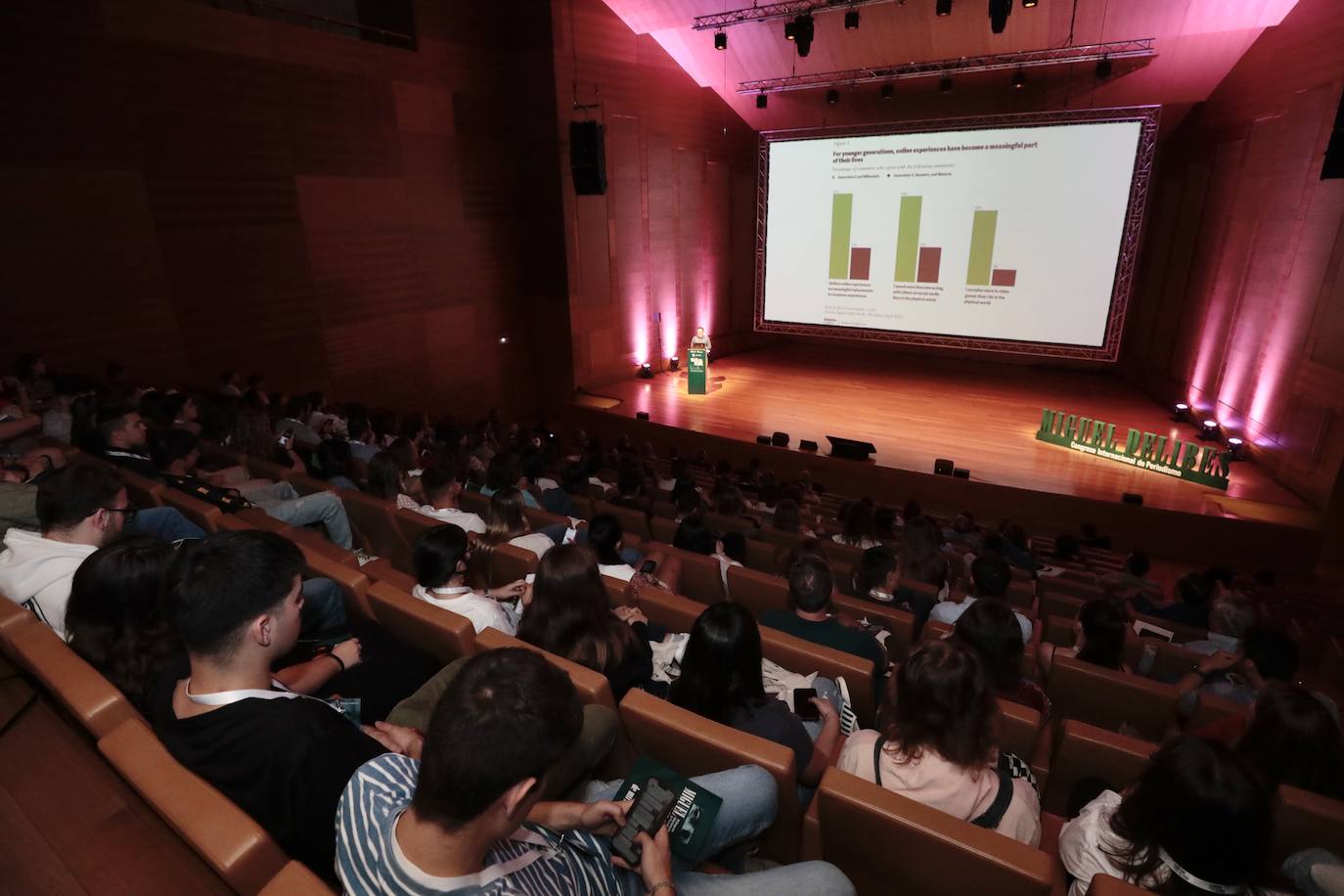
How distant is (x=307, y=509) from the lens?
338 cm

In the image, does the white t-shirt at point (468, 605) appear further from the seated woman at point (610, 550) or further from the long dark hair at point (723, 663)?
the long dark hair at point (723, 663)

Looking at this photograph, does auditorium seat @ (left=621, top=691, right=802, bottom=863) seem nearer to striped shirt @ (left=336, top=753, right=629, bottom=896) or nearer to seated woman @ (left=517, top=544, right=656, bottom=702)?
seated woman @ (left=517, top=544, right=656, bottom=702)

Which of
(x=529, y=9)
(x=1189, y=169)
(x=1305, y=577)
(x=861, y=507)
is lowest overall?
(x=1305, y=577)

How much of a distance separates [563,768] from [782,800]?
1.77 ft

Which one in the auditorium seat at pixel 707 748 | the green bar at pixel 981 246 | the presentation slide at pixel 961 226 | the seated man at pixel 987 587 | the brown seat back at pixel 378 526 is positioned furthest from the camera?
the green bar at pixel 981 246

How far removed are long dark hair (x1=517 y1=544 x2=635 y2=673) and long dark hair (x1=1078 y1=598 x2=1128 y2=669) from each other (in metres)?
2.03

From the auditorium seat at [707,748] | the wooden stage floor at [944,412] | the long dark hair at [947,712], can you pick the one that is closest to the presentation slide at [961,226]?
the wooden stage floor at [944,412]

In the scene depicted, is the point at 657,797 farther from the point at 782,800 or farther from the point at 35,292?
the point at 35,292

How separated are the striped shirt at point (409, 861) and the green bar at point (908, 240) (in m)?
10.2

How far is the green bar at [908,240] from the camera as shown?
9859mm

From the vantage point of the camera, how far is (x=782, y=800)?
1623mm

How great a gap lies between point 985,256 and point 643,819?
10098 millimetres

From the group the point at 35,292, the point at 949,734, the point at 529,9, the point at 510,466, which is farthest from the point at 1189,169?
the point at 35,292

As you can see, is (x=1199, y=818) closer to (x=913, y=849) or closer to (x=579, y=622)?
(x=913, y=849)
